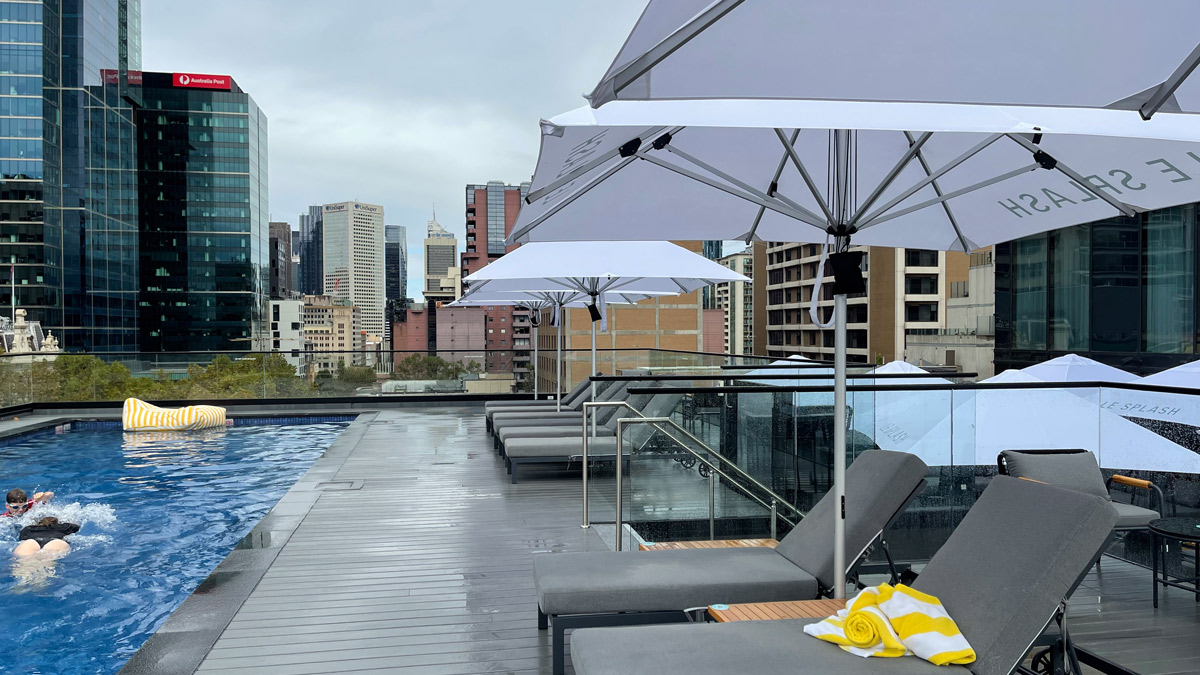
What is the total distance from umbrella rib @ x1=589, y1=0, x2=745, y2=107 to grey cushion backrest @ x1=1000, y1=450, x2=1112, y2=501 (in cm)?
389

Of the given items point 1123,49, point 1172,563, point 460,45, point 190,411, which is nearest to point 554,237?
point 1123,49

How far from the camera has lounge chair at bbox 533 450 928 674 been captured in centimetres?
340

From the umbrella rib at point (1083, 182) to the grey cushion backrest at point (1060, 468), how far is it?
5.49 ft

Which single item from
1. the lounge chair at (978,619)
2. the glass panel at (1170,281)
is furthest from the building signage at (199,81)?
→ the lounge chair at (978,619)

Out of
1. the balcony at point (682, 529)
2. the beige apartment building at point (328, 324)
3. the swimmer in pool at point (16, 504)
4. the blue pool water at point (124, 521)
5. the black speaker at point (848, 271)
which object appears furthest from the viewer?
the beige apartment building at point (328, 324)

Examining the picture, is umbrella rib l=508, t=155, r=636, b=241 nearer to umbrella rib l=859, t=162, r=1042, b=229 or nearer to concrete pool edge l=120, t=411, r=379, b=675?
umbrella rib l=859, t=162, r=1042, b=229

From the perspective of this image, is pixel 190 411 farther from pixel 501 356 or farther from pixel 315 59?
pixel 315 59

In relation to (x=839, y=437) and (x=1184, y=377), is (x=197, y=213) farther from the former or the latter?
(x=839, y=437)

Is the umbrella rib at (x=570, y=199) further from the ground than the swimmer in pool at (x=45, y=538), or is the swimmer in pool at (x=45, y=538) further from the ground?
the umbrella rib at (x=570, y=199)

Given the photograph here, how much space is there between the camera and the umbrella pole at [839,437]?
3.18 meters

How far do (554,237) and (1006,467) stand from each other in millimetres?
2890

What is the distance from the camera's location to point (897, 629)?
2.78 m

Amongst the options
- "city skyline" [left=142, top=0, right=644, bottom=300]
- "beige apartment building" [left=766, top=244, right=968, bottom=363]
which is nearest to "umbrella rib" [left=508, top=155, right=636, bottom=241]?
"city skyline" [left=142, top=0, right=644, bottom=300]

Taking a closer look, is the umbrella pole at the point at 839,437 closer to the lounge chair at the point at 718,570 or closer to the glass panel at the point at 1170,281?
the lounge chair at the point at 718,570
